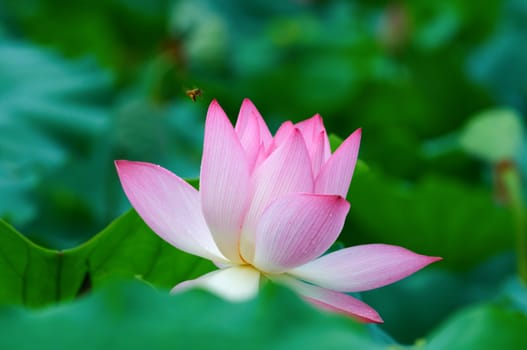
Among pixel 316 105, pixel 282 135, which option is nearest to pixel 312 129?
pixel 282 135

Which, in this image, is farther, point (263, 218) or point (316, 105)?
point (316, 105)

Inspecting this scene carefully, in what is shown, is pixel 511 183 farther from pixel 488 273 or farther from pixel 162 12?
pixel 162 12

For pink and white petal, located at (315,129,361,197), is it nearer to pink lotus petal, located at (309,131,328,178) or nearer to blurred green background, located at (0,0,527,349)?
pink lotus petal, located at (309,131,328,178)

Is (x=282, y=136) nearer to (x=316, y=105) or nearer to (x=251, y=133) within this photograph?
(x=251, y=133)

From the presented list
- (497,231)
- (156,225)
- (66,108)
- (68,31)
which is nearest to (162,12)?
(68,31)

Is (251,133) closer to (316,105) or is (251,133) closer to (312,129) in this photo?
(312,129)

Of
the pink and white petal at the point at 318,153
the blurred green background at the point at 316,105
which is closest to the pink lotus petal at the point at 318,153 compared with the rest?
the pink and white petal at the point at 318,153

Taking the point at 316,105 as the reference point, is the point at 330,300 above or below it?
above
